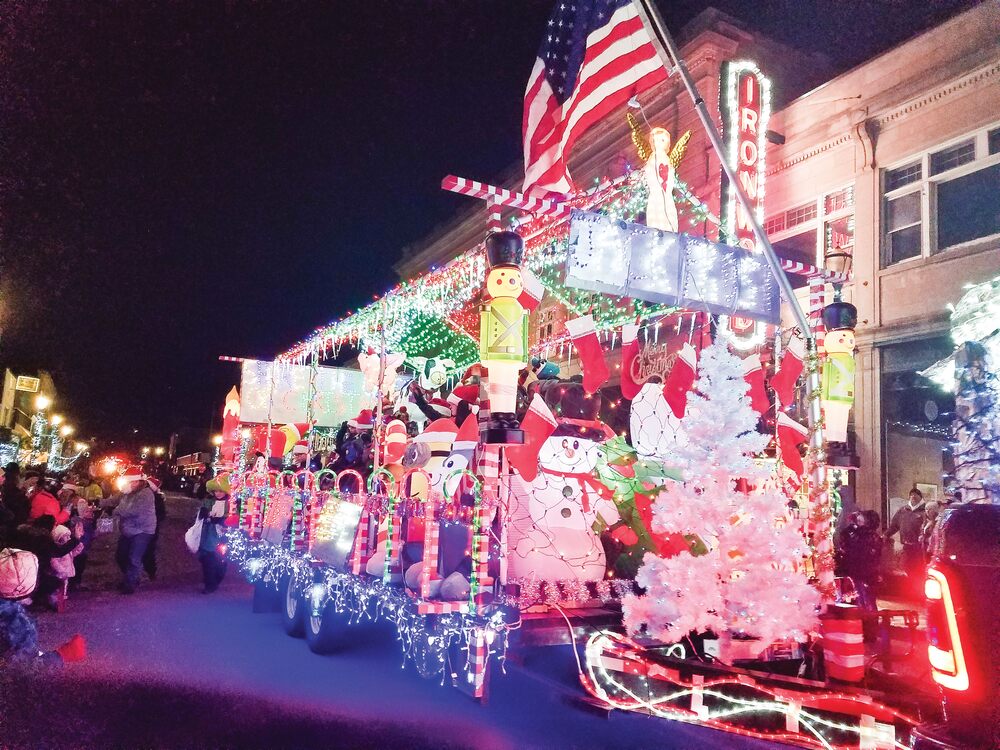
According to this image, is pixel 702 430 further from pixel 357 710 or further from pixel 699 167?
pixel 699 167

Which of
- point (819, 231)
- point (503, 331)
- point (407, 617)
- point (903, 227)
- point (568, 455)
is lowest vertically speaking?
point (407, 617)

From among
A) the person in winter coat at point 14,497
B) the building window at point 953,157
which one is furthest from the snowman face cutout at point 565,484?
→ the building window at point 953,157

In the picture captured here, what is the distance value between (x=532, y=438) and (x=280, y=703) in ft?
11.1

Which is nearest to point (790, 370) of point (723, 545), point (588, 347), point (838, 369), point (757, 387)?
point (757, 387)

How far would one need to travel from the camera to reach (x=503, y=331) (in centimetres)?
645

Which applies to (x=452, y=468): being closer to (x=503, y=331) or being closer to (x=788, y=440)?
(x=503, y=331)

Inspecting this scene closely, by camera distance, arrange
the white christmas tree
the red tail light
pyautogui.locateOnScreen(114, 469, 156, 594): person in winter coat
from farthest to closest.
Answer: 1. pyautogui.locateOnScreen(114, 469, 156, 594): person in winter coat
2. the white christmas tree
3. the red tail light

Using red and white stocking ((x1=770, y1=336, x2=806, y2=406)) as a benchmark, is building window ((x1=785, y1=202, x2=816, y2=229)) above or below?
above

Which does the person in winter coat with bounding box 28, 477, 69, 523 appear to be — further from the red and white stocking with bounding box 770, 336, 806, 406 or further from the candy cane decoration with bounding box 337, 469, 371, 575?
the red and white stocking with bounding box 770, 336, 806, 406

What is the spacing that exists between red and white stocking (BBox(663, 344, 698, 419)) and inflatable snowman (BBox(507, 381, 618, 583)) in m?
1.12

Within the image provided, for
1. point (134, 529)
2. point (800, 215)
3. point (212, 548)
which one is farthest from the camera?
point (800, 215)

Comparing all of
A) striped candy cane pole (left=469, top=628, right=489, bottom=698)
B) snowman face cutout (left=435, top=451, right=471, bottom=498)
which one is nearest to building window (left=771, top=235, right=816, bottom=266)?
snowman face cutout (left=435, top=451, right=471, bottom=498)

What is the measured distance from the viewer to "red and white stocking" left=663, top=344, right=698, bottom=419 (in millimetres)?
8609

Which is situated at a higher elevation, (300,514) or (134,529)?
(300,514)
